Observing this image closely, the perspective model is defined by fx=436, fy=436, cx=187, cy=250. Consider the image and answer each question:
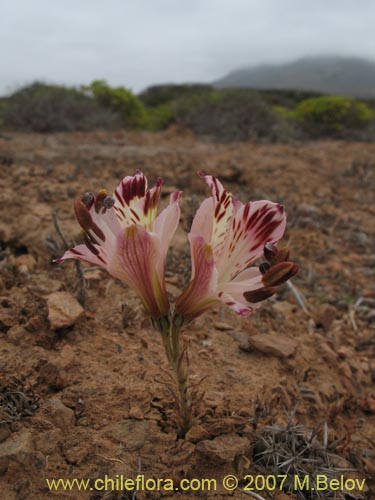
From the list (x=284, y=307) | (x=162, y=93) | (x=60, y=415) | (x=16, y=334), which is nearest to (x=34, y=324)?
(x=16, y=334)

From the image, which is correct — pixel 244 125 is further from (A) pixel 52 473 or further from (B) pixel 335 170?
(A) pixel 52 473

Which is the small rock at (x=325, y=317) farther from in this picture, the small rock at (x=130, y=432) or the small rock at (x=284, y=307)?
A: the small rock at (x=130, y=432)

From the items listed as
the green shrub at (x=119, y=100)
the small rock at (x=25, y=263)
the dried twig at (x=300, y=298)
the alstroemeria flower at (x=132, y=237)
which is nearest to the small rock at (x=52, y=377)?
the alstroemeria flower at (x=132, y=237)

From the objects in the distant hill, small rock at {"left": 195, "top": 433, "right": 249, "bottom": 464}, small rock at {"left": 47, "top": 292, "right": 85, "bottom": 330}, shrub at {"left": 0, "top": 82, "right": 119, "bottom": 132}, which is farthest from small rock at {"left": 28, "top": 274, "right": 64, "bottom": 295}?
the distant hill

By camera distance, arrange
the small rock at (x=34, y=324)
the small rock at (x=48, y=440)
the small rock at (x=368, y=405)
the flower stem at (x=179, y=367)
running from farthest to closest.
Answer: the small rock at (x=368, y=405)
the small rock at (x=34, y=324)
the small rock at (x=48, y=440)
the flower stem at (x=179, y=367)

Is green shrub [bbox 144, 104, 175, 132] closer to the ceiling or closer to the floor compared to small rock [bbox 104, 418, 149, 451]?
closer to the ceiling

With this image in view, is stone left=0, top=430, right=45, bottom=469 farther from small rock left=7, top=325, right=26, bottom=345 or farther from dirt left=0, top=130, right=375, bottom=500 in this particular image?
small rock left=7, top=325, right=26, bottom=345
